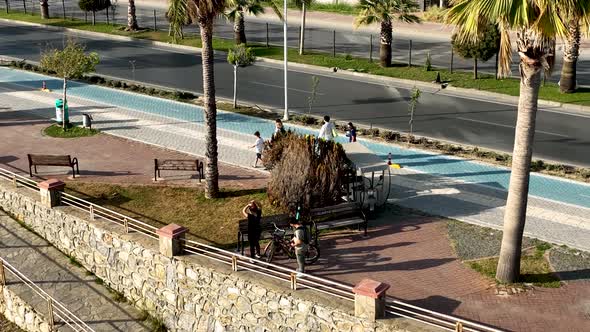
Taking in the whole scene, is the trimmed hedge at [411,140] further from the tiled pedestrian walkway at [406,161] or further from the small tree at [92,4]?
the small tree at [92,4]

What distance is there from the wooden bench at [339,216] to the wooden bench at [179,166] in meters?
5.59

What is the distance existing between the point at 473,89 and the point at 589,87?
566 cm

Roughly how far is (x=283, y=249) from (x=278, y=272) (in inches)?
68.3

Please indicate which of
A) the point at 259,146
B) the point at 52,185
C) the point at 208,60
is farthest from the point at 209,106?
the point at 52,185

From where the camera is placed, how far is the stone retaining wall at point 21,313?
738 inches

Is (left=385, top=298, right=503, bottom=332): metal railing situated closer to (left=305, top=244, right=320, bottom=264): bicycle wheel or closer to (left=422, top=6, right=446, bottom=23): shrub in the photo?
(left=305, top=244, right=320, bottom=264): bicycle wheel

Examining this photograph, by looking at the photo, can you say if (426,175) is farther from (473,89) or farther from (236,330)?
(473,89)

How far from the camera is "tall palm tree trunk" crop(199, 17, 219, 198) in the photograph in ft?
69.2

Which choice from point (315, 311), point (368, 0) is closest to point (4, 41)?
point (368, 0)

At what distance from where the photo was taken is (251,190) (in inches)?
904

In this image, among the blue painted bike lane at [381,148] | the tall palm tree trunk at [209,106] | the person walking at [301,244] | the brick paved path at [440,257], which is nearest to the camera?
the brick paved path at [440,257]

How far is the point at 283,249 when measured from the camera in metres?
18.0

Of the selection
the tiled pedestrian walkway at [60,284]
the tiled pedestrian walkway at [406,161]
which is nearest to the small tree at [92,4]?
the tiled pedestrian walkway at [406,161]

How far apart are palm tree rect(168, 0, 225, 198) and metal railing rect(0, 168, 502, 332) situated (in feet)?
10.00
